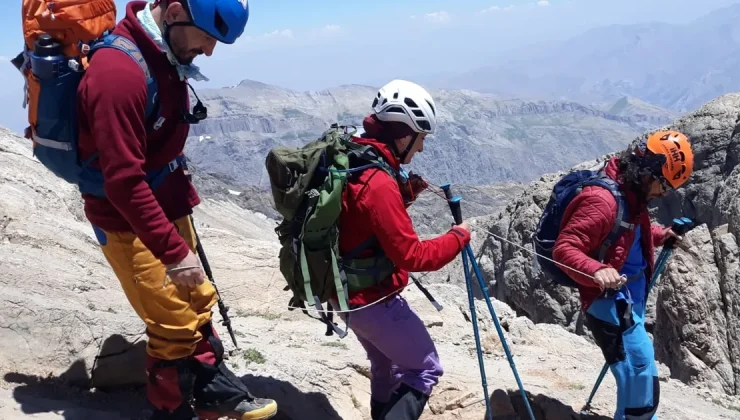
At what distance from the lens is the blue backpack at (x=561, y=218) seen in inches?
237

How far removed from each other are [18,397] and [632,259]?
6044 millimetres

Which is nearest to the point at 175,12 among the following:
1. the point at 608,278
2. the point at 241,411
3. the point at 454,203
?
the point at 454,203

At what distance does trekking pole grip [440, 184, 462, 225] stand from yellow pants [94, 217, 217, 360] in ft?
7.45

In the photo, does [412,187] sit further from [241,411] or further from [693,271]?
[693,271]

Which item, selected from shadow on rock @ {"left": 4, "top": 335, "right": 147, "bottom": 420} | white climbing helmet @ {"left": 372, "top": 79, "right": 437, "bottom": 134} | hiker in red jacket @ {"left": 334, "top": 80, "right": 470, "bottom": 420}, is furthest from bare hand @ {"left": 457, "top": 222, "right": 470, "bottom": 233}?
shadow on rock @ {"left": 4, "top": 335, "right": 147, "bottom": 420}

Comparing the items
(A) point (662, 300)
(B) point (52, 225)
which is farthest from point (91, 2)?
(A) point (662, 300)

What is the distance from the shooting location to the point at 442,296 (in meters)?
12.8

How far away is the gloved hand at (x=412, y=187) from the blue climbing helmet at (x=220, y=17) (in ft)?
6.49

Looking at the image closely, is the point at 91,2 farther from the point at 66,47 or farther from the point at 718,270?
the point at 718,270

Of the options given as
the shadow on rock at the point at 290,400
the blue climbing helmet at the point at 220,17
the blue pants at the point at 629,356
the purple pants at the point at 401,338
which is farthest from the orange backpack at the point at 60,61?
the blue pants at the point at 629,356

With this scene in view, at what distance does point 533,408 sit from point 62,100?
256 inches

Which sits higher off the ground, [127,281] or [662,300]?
[127,281]

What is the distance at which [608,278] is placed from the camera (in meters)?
5.62

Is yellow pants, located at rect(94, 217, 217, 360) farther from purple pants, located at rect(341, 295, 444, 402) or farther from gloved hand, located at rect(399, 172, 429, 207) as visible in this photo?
gloved hand, located at rect(399, 172, 429, 207)
